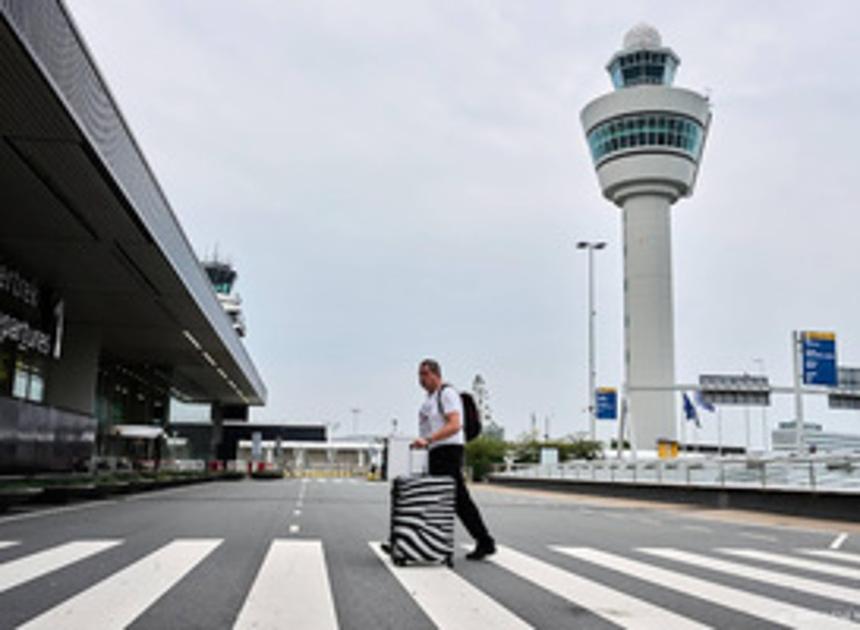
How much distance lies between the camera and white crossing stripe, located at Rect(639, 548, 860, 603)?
641cm

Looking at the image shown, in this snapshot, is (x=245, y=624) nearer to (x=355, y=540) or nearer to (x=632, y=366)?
(x=355, y=540)

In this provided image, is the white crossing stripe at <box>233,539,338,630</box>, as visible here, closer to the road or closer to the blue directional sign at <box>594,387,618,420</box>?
the road

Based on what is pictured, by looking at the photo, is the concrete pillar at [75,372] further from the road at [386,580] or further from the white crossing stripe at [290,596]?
the white crossing stripe at [290,596]

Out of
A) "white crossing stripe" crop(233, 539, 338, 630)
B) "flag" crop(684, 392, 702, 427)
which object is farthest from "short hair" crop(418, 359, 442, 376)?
"flag" crop(684, 392, 702, 427)

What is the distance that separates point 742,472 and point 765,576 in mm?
15494

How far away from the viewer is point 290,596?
568 centimetres

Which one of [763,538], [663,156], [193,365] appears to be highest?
[663,156]

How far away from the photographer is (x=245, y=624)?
4.75 meters

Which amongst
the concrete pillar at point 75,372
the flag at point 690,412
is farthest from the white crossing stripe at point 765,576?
the flag at point 690,412

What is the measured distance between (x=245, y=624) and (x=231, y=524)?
7.33m

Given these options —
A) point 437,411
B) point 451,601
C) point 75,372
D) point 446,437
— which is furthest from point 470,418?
point 75,372

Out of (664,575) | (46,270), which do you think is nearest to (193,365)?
(46,270)

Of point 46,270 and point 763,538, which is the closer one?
point 763,538

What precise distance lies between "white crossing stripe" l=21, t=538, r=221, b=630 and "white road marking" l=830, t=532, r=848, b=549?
778 centimetres
